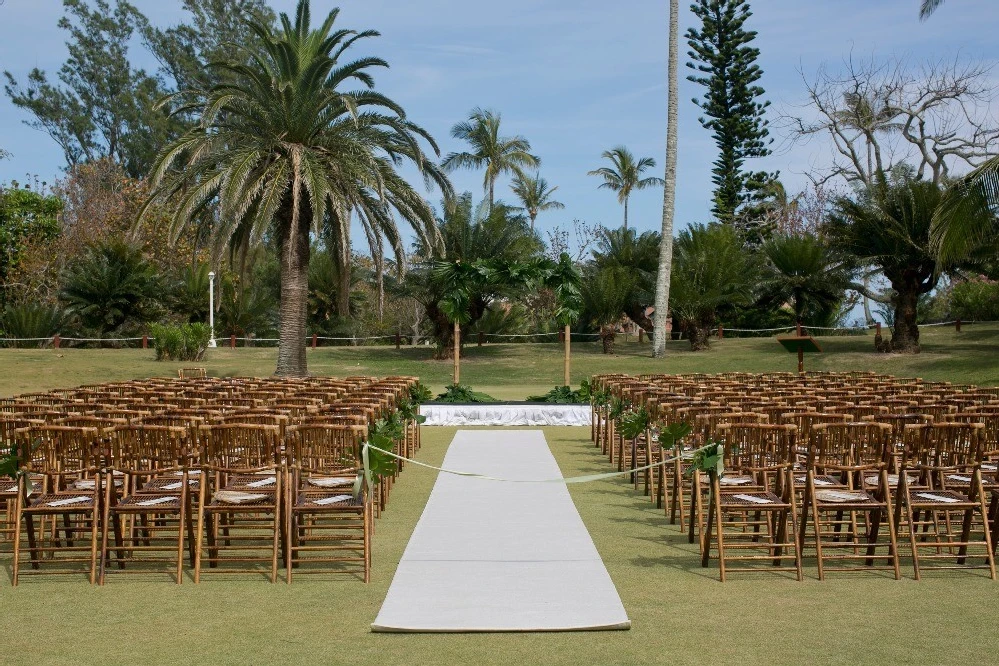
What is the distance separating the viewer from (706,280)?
3769cm

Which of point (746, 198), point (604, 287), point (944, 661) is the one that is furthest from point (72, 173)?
point (944, 661)

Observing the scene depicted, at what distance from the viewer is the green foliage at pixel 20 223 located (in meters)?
45.3

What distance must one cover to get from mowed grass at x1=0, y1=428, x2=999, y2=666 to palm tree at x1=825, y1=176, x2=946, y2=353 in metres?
25.7

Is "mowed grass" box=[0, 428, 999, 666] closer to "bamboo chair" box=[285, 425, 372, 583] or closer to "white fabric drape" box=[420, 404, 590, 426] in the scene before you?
"bamboo chair" box=[285, 425, 372, 583]

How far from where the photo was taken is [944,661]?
5.32 metres

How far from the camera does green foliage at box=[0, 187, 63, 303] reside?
4528 centimetres

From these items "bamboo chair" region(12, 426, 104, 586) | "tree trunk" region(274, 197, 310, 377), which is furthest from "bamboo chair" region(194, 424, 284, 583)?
"tree trunk" region(274, 197, 310, 377)

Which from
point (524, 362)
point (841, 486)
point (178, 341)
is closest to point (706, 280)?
point (524, 362)

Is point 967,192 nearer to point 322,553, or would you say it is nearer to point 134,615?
point 322,553

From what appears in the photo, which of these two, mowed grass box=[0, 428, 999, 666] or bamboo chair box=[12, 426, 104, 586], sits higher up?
bamboo chair box=[12, 426, 104, 586]

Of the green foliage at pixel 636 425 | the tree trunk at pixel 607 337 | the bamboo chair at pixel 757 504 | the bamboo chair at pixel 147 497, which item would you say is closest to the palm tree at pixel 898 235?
the tree trunk at pixel 607 337

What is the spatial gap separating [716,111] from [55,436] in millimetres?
49105

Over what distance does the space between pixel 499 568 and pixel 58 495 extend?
3230mm

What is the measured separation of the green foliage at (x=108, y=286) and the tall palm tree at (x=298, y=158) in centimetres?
1549
